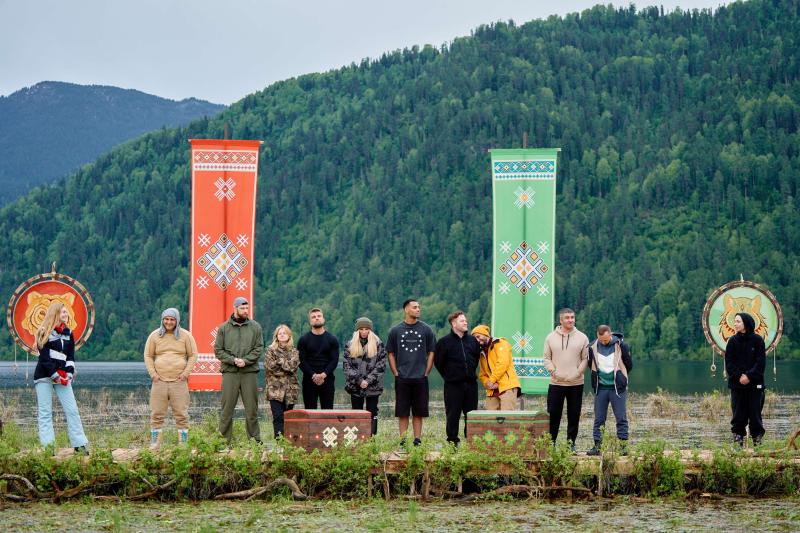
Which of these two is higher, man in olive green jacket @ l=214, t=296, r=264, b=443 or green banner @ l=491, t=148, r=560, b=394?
green banner @ l=491, t=148, r=560, b=394

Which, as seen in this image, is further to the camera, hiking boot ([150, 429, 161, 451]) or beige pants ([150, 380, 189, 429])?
beige pants ([150, 380, 189, 429])

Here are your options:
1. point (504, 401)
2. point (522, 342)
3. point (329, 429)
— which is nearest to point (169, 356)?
point (329, 429)

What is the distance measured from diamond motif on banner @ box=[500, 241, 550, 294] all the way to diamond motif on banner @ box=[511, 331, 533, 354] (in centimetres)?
75

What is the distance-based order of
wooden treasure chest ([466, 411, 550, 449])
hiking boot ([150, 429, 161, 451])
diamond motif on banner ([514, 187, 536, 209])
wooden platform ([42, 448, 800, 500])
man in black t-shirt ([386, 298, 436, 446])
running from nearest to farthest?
1. wooden platform ([42, 448, 800, 500])
2. wooden treasure chest ([466, 411, 550, 449])
3. hiking boot ([150, 429, 161, 451])
4. man in black t-shirt ([386, 298, 436, 446])
5. diamond motif on banner ([514, 187, 536, 209])

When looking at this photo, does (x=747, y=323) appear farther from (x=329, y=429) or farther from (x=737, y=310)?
(x=737, y=310)

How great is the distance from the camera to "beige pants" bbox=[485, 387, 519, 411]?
1630 centimetres

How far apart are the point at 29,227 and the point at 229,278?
537 feet

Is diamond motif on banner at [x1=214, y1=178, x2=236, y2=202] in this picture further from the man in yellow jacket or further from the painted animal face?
A: the painted animal face

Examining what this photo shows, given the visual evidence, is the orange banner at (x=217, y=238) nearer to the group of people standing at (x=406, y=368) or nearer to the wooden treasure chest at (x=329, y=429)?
the group of people standing at (x=406, y=368)

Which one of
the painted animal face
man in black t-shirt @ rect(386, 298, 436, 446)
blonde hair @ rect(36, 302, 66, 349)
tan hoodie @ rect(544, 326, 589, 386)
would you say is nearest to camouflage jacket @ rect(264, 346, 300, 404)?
man in black t-shirt @ rect(386, 298, 436, 446)

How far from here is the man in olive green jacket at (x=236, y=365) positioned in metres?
15.9

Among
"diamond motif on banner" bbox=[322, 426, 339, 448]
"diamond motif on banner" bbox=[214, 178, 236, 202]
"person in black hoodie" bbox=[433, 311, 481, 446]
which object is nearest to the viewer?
"diamond motif on banner" bbox=[322, 426, 339, 448]

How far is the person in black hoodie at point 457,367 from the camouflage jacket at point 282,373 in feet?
5.94

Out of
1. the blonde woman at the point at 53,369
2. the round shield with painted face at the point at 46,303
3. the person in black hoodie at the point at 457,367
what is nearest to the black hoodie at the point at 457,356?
the person in black hoodie at the point at 457,367
